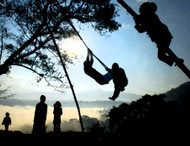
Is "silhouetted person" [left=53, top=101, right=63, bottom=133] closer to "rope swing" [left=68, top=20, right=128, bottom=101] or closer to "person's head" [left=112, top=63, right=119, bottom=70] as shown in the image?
"rope swing" [left=68, top=20, right=128, bottom=101]

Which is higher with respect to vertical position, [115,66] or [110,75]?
[115,66]

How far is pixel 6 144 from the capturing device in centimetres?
445

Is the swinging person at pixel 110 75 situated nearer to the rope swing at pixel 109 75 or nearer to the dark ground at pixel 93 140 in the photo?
the rope swing at pixel 109 75

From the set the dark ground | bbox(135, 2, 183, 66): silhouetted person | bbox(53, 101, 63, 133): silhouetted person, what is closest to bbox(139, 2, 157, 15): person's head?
bbox(135, 2, 183, 66): silhouetted person

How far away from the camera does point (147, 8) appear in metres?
2.87

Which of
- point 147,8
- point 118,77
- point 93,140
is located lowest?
point 93,140

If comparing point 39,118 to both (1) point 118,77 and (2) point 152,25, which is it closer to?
(1) point 118,77

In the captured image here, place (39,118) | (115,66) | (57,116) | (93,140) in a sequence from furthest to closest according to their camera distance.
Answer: (57,116) < (39,118) < (115,66) < (93,140)

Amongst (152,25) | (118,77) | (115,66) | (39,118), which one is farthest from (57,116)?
(152,25)

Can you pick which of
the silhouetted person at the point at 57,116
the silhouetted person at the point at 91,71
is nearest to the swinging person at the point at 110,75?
the silhouetted person at the point at 91,71

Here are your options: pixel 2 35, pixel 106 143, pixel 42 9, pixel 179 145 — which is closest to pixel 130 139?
pixel 106 143

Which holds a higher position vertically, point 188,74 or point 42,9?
point 42,9

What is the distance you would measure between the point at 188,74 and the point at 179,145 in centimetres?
462

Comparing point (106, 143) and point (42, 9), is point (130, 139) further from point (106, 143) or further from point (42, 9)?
point (42, 9)
